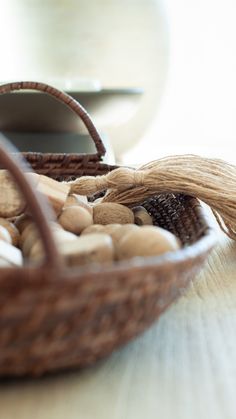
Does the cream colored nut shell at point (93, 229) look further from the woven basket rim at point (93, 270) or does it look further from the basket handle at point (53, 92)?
the basket handle at point (53, 92)

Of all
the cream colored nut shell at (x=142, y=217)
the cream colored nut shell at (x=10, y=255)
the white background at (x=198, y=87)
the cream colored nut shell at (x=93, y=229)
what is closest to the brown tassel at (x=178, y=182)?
the cream colored nut shell at (x=142, y=217)

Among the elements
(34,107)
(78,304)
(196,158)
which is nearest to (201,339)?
(78,304)

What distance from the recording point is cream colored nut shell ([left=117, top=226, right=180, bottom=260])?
1.50 ft

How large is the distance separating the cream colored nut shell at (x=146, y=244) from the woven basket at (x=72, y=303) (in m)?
0.03

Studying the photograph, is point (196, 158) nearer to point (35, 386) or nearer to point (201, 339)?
point (201, 339)

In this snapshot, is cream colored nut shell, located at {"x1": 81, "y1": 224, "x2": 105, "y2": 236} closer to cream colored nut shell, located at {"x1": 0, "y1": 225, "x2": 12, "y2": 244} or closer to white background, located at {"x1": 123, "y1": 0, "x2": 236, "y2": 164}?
cream colored nut shell, located at {"x1": 0, "y1": 225, "x2": 12, "y2": 244}

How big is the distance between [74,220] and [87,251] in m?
0.20

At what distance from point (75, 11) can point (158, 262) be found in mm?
2674

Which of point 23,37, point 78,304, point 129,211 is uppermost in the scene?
point 78,304

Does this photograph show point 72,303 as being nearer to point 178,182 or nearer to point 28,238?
point 28,238

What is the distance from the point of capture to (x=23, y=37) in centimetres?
291

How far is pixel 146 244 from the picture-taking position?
1.52 ft

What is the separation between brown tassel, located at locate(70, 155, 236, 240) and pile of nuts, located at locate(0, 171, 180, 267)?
22 mm

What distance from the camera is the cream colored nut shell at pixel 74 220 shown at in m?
0.63
